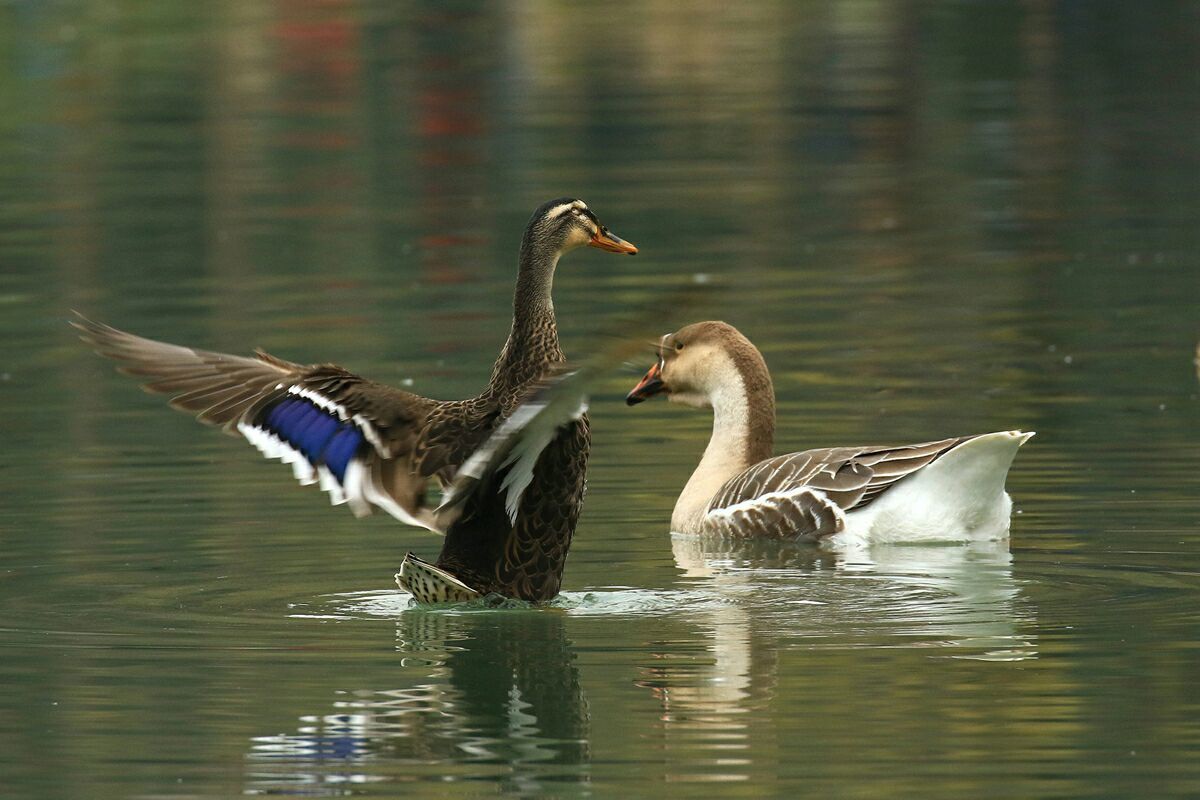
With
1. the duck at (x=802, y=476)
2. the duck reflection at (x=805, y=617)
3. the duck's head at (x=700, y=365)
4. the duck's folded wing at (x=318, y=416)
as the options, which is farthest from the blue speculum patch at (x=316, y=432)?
the duck's head at (x=700, y=365)

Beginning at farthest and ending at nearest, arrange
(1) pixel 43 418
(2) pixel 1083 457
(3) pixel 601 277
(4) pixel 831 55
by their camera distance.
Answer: (4) pixel 831 55, (3) pixel 601 277, (1) pixel 43 418, (2) pixel 1083 457

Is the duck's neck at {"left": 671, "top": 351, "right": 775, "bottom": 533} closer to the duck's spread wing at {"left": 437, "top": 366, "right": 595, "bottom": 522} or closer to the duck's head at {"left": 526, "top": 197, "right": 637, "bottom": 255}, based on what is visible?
the duck's head at {"left": 526, "top": 197, "right": 637, "bottom": 255}

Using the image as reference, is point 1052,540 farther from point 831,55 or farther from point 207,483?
point 831,55

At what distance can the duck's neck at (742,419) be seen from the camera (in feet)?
42.8

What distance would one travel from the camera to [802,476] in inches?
472

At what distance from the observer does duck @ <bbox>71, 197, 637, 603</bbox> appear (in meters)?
9.53

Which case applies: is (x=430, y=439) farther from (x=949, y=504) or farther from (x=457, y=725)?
(x=949, y=504)

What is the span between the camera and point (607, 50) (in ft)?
142

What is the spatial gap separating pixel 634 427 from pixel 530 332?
4.97 m

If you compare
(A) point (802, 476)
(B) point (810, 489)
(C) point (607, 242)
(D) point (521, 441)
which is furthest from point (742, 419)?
(D) point (521, 441)

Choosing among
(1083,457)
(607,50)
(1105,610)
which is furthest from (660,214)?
(607,50)

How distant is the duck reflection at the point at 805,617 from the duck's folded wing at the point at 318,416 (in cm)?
129

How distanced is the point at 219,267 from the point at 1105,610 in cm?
1370

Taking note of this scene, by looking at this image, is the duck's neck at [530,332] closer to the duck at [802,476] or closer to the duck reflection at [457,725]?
the duck reflection at [457,725]
